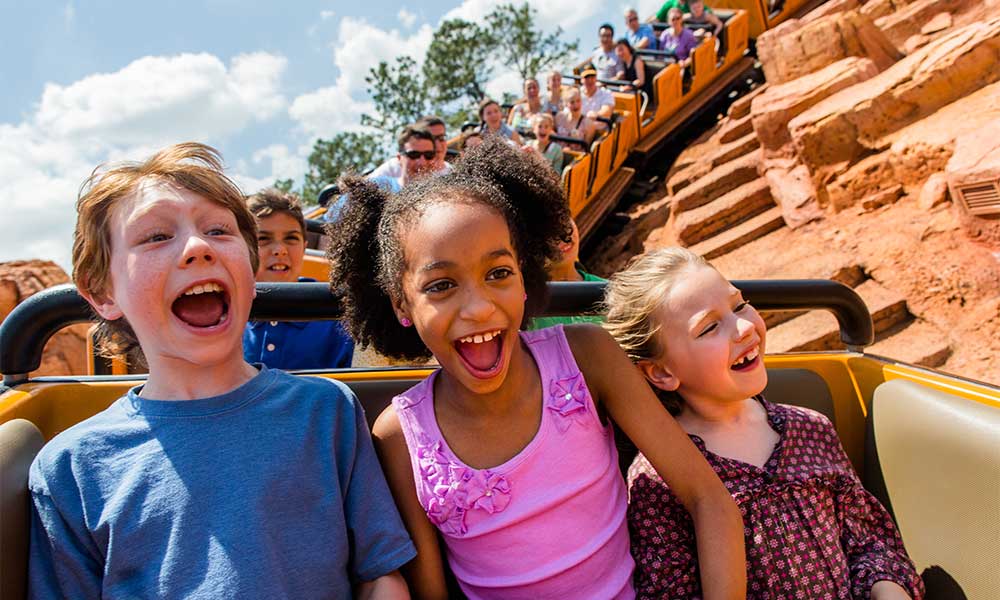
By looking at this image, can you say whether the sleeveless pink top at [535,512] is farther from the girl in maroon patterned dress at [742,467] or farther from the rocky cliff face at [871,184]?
the rocky cliff face at [871,184]

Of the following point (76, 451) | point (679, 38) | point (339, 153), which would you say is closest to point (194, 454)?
point (76, 451)

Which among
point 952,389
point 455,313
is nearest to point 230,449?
point 455,313

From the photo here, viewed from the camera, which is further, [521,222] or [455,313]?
[521,222]

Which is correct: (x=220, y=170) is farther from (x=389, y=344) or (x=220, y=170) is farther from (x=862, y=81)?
(x=862, y=81)

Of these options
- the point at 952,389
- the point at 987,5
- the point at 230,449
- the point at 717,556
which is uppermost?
the point at 987,5

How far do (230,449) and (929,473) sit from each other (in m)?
1.35

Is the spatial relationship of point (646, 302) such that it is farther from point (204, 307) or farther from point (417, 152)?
point (417, 152)

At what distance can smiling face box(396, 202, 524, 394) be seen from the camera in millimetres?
1197

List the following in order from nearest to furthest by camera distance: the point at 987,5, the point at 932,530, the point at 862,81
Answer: the point at 932,530
the point at 862,81
the point at 987,5

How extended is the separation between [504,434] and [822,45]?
698cm

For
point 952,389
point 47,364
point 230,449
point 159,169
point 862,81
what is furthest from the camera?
point 862,81

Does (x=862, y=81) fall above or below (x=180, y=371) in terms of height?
above

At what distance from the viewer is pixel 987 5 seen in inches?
266

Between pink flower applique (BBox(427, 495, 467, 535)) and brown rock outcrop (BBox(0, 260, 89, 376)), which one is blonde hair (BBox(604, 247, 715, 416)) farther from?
brown rock outcrop (BBox(0, 260, 89, 376))
